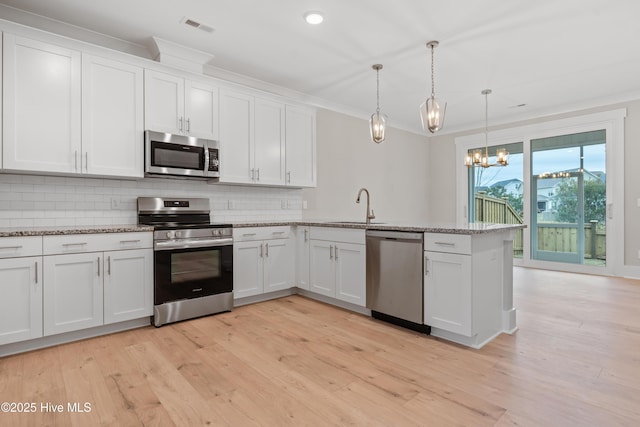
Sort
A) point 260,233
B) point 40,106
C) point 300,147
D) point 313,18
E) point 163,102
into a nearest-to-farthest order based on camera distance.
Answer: point 40,106, point 313,18, point 163,102, point 260,233, point 300,147

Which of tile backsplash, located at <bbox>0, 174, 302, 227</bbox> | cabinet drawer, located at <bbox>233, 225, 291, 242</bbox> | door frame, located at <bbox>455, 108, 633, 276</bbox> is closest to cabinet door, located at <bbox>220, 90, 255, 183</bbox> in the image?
tile backsplash, located at <bbox>0, 174, 302, 227</bbox>

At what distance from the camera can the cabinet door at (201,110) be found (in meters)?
3.46

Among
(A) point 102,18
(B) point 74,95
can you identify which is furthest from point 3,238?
(A) point 102,18

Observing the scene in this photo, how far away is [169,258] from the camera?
3.08 meters

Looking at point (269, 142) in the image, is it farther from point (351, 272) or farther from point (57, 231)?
point (57, 231)

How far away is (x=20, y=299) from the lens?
8.03 feet

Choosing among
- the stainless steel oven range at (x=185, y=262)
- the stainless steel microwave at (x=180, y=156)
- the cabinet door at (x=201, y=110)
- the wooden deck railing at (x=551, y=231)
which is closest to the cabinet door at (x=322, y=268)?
the stainless steel oven range at (x=185, y=262)

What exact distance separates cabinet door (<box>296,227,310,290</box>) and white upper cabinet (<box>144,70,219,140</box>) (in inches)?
56.1

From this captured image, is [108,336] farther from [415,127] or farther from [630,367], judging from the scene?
[415,127]

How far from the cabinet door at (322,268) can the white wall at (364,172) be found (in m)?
1.20

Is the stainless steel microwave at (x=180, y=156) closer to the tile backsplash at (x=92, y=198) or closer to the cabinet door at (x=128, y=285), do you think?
the tile backsplash at (x=92, y=198)

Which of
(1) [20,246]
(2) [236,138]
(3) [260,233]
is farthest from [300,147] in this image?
(1) [20,246]

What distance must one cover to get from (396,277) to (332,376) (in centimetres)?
112

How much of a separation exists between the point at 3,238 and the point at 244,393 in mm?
1980
